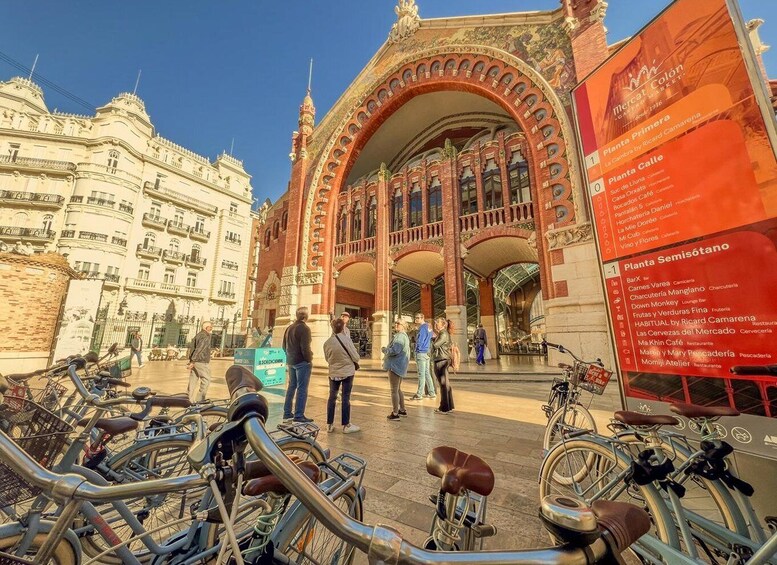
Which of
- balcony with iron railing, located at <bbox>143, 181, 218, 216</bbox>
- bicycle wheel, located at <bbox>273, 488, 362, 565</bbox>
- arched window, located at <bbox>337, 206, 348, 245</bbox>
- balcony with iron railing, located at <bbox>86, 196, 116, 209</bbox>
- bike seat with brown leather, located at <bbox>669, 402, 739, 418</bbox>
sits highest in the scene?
balcony with iron railing, located at <bbox>143, 181, 218, 216</bbox>

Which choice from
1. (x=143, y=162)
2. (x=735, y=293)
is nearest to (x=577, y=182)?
(x=735, y=293)

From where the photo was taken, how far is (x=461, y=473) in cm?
126

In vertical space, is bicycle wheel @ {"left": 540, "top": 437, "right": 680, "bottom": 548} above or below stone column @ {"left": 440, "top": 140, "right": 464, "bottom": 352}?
below

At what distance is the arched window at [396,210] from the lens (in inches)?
631

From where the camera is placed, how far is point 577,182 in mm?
10609

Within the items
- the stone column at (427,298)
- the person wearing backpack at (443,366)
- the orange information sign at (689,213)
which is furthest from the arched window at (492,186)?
the orange information sign at (689,213)

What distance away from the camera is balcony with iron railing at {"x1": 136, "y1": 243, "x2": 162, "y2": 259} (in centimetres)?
2831

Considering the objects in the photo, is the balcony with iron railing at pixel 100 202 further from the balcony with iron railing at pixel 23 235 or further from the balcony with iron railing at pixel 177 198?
the balcony with iron railing at pixel 23 235

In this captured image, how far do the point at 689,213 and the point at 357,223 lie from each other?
15148 millimetres

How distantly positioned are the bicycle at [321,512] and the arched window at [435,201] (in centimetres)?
1442

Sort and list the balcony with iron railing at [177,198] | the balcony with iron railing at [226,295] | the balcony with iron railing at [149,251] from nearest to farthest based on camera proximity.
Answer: the balcony with iron railing at [149,251] → the balcony with iron railing at [177,198] → the balcony with iron railing at [226,295]

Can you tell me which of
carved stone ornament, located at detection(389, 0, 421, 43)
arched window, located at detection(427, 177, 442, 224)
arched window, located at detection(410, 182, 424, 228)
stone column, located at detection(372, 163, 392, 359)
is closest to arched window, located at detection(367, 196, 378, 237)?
stone column, located at detection(372, 163, 392, 359)

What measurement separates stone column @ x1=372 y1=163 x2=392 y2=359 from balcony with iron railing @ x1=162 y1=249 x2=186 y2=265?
24.3 metres

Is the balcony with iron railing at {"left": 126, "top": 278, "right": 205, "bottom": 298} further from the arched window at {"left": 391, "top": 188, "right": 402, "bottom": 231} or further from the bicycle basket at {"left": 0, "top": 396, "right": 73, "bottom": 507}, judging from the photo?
the bicycle basket at {"left": 0, "top": 396, "right": 73, "bottom": 507}
